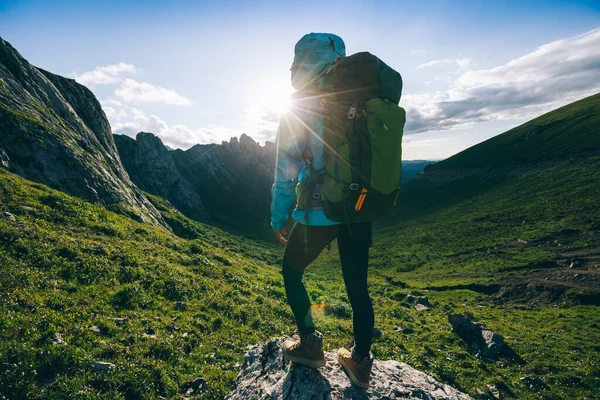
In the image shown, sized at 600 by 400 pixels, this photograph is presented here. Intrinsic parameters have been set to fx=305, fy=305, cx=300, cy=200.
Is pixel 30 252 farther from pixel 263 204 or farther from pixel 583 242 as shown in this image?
pixel 263 204

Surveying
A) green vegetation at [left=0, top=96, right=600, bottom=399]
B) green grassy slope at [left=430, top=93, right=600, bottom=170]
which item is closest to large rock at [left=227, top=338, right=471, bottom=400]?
green vegetation at [left=0, top=96, right=600, bottom=399]

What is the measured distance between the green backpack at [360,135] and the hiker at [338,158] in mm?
12

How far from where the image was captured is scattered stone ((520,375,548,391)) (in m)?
11.1

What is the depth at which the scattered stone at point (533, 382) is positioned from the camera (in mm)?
11086

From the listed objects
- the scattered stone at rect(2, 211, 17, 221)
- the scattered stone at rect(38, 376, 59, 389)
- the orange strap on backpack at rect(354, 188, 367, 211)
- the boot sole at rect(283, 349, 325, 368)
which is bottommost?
the scattered stone at rect(38, 376, 59, 389)

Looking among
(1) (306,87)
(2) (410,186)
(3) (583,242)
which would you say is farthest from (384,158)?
(2) (410,186)

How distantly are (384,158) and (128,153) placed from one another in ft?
303

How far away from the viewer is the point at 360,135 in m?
3.55

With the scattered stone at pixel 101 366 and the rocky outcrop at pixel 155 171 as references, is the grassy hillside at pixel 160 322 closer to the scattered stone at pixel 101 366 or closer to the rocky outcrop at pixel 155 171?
the scattered stone at pixel 101 366

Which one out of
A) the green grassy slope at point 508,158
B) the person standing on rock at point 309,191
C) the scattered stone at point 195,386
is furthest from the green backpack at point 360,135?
the green grassy slope at point 508,158

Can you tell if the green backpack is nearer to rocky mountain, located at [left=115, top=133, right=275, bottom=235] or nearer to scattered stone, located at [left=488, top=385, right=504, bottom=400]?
scattered stone, located at [left=488, top=385, right=504, bottom=400]

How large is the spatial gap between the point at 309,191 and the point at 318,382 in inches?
117

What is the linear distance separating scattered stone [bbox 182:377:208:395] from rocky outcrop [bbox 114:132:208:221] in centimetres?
7518

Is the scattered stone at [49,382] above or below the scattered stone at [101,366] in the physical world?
above
